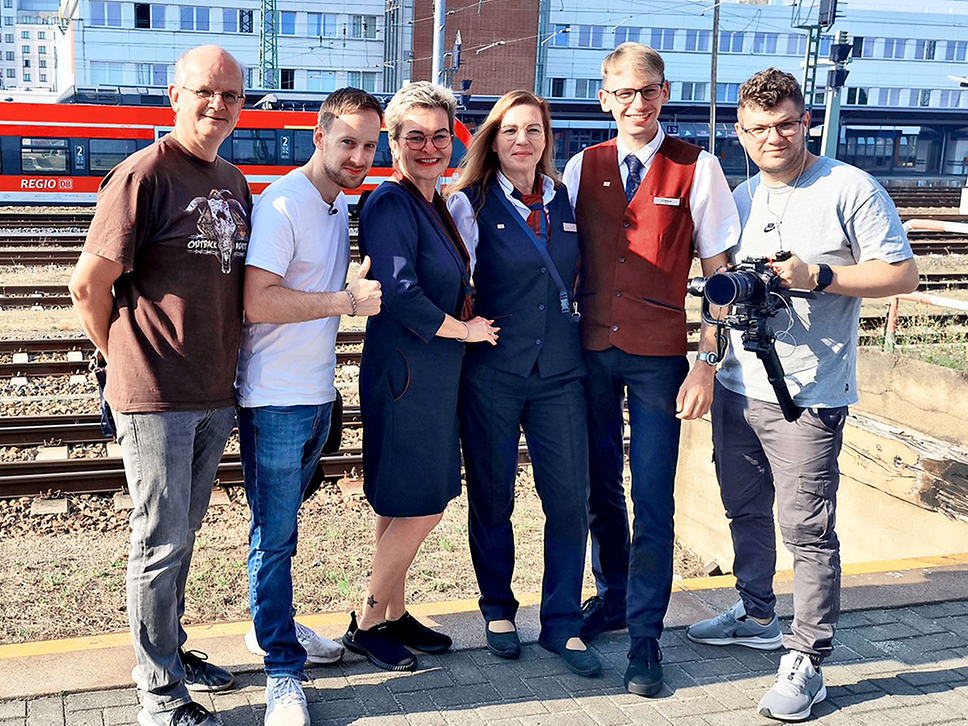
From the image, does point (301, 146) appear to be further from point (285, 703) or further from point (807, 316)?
point (285, 703)

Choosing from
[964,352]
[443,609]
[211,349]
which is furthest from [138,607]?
[964,352]

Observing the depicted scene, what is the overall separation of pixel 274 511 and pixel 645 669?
1.52m

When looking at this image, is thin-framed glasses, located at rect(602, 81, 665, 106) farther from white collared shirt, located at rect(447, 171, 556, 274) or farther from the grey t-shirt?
the grey t-shirt

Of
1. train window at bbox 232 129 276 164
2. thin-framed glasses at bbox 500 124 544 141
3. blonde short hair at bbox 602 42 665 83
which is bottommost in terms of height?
thin-framed glasses at bbox 500 124 544 141

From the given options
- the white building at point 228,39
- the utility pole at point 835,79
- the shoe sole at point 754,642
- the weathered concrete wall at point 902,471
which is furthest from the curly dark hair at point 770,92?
the white building at point 228,39

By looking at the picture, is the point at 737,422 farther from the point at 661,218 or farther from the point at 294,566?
the point at 294,566

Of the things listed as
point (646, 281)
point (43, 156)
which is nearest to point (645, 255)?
point (646, 281)

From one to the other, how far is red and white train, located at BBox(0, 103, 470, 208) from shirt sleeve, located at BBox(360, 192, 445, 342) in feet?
67.0

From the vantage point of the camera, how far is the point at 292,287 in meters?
3.42

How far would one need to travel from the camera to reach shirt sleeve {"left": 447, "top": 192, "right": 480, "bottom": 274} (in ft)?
12.5

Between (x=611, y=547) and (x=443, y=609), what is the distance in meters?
0.79

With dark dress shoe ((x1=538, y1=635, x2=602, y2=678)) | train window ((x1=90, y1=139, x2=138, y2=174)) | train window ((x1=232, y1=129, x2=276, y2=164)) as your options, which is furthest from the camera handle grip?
train window ((x1=90, y1=139, x2=138, y2=174))

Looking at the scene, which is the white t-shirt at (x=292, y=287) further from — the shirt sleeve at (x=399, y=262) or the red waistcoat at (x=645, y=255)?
the red waistcoat at (x=645, y=255)

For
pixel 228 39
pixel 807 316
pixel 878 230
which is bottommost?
pixel 807 316
